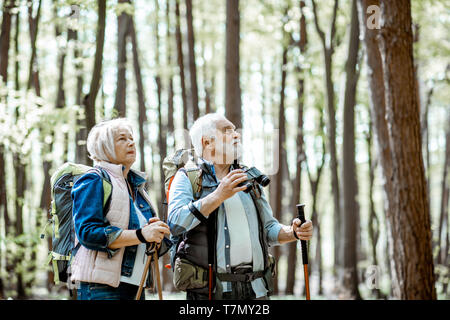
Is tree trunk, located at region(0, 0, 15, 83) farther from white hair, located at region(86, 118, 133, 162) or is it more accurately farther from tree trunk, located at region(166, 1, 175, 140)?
white hair, located at region(86, 118, 133, 162)

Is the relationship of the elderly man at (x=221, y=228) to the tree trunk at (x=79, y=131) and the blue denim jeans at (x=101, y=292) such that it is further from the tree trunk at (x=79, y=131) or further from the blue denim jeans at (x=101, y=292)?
the tree trunk at (x=79, y=131)

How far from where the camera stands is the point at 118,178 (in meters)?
3.28

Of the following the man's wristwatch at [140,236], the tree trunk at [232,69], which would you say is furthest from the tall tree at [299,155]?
the man's wristwatch at [140,236]

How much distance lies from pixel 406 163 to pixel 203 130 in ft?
11.8

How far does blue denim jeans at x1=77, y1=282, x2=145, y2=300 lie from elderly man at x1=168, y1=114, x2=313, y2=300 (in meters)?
0.33

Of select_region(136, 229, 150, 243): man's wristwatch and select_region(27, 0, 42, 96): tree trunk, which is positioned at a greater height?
select_region(27, 0, 42, 96): tree trunk

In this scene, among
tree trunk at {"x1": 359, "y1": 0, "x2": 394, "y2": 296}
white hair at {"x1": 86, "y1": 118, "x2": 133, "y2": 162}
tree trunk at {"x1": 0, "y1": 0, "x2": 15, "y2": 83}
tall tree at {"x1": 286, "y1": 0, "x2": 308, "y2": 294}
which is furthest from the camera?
tall tree at {"x1": 286, "y1": 0, "x2": 308, "y2": 294}

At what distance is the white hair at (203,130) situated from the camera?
353 cm

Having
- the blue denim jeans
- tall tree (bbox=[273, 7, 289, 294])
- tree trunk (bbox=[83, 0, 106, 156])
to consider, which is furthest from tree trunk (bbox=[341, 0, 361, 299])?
the blue denim jeans

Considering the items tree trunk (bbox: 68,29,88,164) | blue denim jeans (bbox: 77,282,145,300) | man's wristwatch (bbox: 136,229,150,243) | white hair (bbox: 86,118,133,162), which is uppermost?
tree trunk (bbox: 68,29,88,164)

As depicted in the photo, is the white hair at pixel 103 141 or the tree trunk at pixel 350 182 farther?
the tree trunk at pixel 350 182

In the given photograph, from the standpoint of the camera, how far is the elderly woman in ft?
9.87

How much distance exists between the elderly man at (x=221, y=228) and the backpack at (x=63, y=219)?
1.97 feet

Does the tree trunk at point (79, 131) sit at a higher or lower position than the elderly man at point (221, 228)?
higher
